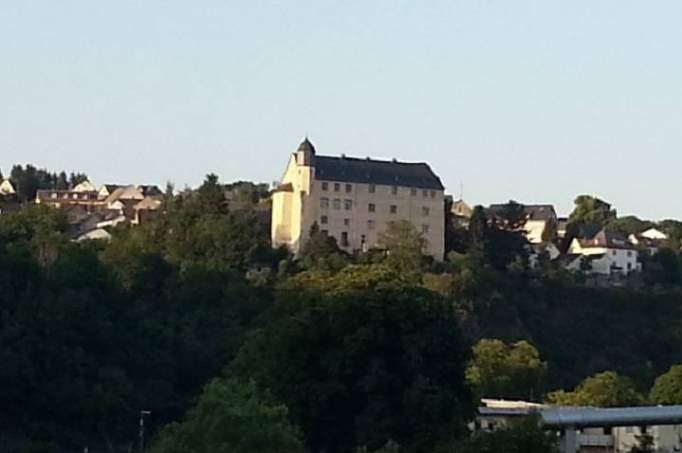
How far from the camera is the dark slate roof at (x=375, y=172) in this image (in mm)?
90688

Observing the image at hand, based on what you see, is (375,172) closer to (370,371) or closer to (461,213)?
(461,213)

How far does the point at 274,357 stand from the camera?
46562 millimetres

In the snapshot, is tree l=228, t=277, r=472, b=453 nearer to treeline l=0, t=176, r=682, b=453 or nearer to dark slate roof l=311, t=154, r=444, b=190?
treeline l=0, t=176, r=682, b=453

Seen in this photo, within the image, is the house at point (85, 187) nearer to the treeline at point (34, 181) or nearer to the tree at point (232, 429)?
the treeline at point (34, 181)

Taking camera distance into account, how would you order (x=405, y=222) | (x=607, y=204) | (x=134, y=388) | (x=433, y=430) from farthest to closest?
(x=607, y=204), (x=405, y=222), (x=134, y=388), (x=433, y=430)

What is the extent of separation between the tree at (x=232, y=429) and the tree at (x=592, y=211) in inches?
3250

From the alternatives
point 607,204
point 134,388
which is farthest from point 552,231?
point 134,388

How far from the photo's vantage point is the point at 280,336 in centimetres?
4684

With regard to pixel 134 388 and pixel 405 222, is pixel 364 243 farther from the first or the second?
pixel 134 388

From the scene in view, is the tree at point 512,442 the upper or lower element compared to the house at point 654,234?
lower

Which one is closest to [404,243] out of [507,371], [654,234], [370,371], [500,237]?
[500,237]

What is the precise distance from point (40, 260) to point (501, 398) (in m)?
20.2

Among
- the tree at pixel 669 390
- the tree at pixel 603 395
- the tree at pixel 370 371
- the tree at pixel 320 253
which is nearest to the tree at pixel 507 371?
the tree at pixel 603 395

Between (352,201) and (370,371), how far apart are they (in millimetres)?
45348
